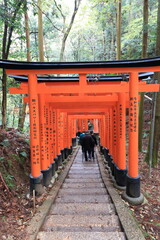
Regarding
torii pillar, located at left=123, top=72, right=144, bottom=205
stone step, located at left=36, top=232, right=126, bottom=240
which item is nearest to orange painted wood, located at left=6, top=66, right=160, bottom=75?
torii pillar, located at left=123, top=72, right=144, bottom=205

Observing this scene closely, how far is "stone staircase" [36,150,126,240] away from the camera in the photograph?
2.91 m

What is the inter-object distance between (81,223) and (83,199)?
40.4 inches

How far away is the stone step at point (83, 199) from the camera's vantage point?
419cm

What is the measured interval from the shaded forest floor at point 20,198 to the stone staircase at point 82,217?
467mm

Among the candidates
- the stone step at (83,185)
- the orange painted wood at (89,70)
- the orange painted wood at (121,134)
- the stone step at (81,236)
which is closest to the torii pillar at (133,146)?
the orange painted wood at (89,70)

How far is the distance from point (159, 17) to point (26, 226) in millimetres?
7776

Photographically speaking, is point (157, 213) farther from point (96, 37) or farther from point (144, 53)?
point (96, 37)

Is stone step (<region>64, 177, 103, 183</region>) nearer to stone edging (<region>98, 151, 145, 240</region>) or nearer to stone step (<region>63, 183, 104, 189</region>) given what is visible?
stone step (<region>63, 183, 104, 189</region>)

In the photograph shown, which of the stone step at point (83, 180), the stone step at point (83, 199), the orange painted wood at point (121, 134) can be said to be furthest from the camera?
the stone step at point (83, 180)

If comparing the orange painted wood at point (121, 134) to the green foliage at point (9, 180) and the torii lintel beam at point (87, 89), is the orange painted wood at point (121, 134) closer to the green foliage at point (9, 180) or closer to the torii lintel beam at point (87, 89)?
the torii lintel beam at point (87, 89)

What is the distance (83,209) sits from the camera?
375cm

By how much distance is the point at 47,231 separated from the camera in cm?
303

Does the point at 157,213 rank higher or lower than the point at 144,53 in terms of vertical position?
lower

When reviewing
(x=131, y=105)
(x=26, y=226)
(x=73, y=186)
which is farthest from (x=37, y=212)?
(x=131, y=105)
